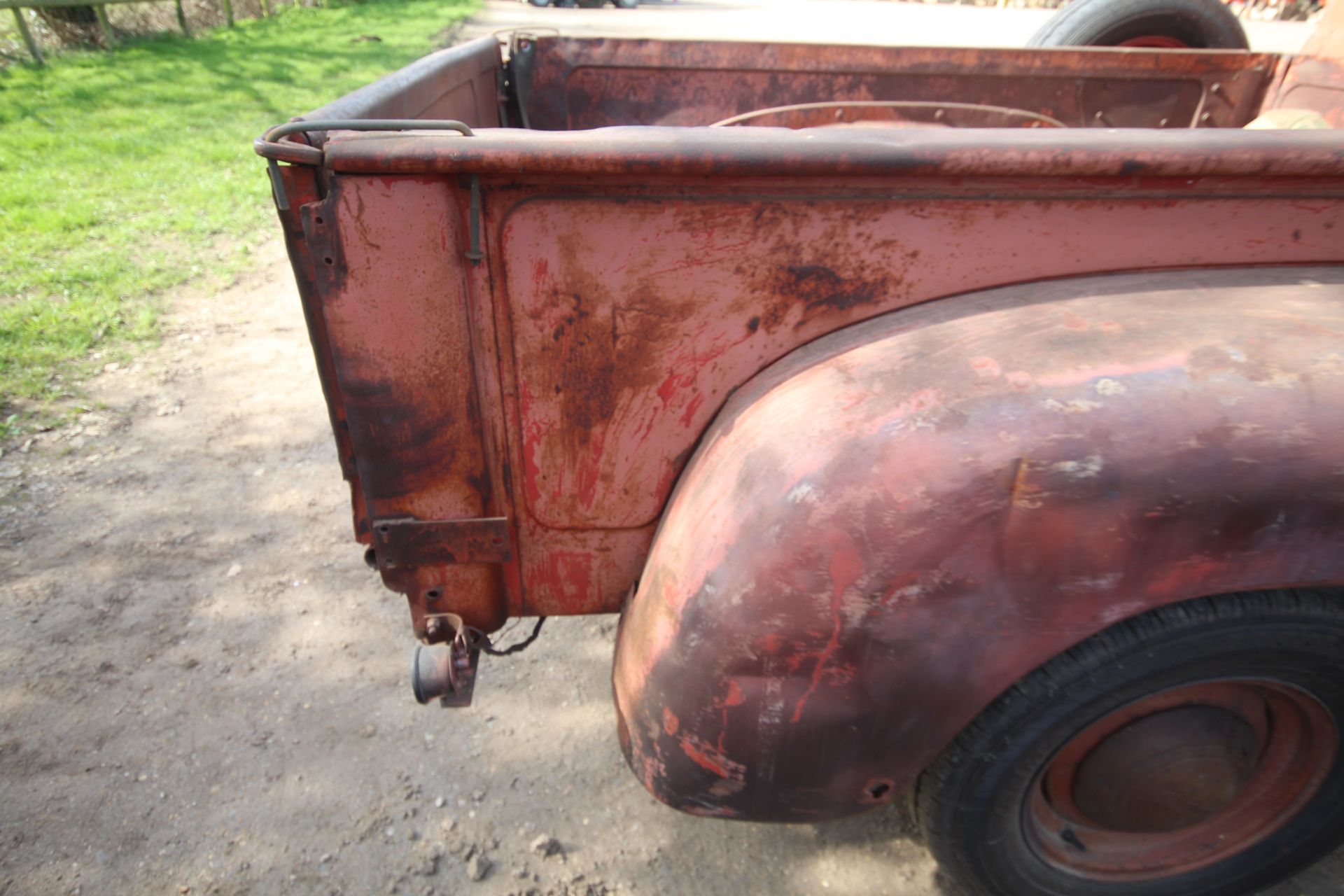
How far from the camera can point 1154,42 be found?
10.9 ft

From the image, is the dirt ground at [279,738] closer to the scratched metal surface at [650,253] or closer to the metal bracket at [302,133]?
the scratched metal surface at [650,253]

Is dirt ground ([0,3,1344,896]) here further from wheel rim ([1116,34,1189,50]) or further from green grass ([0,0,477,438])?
wheel rim ([1116,34,1189,50])

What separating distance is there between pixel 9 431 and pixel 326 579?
5.40ft

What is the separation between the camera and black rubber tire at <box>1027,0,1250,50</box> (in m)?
3.18

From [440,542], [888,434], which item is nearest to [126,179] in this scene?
[440,542]

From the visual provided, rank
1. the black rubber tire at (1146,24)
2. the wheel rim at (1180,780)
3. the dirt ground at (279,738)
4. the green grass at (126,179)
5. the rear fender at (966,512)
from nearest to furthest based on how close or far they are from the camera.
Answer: the rear fender at (966,512), the wheel rim at (1180,780), the dirt ground at (279,738), the black rubber tire at (1146,24), the green grass at (126,179)

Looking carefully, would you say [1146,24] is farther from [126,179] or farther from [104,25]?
[104,25]

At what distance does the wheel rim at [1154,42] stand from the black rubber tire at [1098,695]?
2.94 metres

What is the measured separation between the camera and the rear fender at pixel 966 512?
3.46 ft

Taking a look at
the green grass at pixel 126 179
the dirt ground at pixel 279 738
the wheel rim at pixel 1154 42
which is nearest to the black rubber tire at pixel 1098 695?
the dirt ground at pixel 279 738

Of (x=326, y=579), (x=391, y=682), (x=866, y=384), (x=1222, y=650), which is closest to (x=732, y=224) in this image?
(x=866, y=384)

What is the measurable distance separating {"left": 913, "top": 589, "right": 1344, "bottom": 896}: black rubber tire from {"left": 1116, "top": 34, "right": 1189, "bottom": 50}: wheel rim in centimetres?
294

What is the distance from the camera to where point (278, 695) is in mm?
2141

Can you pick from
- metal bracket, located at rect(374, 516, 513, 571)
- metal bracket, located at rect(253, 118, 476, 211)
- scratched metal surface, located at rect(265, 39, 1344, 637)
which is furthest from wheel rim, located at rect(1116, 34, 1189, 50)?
metal bracket, located at rect(374, 516, 513, 571)
